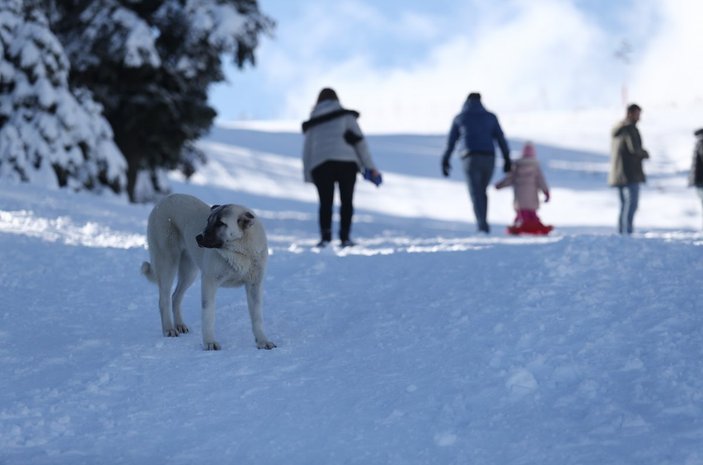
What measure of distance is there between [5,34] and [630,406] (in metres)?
15.1

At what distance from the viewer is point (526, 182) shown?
13.7m

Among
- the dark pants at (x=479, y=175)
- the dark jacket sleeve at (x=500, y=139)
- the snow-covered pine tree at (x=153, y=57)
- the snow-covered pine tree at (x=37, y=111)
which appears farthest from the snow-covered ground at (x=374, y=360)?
the snow-covered pine tree at (x=153, y=57)

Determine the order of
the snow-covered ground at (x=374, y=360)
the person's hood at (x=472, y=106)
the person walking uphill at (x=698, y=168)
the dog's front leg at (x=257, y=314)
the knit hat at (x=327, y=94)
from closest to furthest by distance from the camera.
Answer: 1. the snow-covered ground at (x=374, y=360)
2. the dog's front leg at (x=257, y=314)
3. the knit hat at (x=327, y=94)
4. the person's hood at (x=472, y=106)
5. the person walking uphill at (x=698, y=168)

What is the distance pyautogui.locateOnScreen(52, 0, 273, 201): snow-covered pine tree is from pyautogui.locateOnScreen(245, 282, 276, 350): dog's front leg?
12586 millimetres

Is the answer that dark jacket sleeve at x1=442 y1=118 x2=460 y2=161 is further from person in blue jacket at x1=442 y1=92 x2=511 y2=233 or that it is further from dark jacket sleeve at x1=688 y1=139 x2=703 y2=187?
dark jacket sleeve at x1=688 y1=139 x2=703 y2=187

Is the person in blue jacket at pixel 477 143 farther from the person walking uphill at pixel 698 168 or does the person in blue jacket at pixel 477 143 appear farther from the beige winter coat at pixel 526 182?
the person walking uphill at pixel 698 168

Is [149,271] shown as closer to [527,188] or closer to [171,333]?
[171,333]

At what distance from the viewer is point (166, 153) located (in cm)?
1911

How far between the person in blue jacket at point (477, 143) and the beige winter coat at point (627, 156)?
5.46ft

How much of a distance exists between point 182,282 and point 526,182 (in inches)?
338

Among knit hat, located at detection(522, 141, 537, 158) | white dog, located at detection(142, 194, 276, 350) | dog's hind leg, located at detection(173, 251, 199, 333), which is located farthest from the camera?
knit hat, located at detection(522, 141, 537, 158)

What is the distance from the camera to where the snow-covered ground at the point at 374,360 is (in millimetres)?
4031

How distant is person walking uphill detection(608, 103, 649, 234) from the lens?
12.3 metres

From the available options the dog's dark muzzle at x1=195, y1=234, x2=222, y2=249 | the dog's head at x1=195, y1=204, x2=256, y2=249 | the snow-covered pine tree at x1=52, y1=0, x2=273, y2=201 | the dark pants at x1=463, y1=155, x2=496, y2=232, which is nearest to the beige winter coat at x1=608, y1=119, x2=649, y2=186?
the dark pants at x1=463, y1=155, x2=496, y2=232
